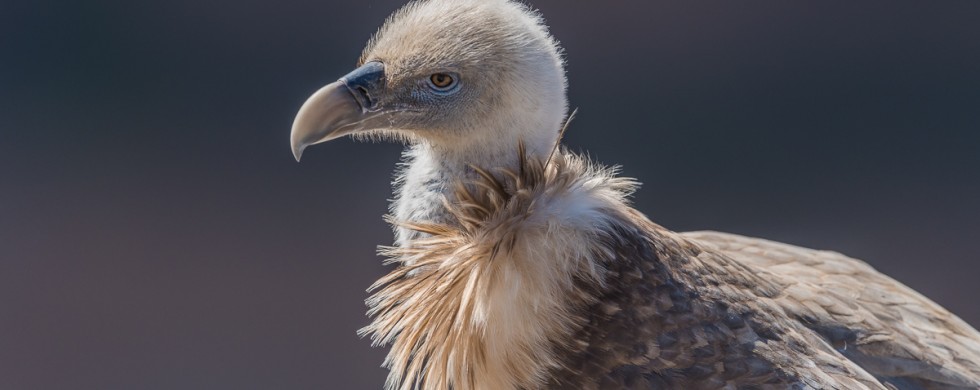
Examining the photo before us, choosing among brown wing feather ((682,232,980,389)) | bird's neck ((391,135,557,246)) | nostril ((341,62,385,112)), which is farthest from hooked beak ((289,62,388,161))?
brown wing feather ((682,232,980,389))

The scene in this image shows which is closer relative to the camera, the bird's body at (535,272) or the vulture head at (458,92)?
the bird's body at (535,272)

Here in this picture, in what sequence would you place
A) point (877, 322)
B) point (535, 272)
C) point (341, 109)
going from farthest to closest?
point (877, 322) → point (341, 109) → point (535, 272)

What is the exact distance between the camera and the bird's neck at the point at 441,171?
174 cm

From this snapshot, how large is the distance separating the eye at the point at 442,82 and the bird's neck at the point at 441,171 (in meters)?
0.10

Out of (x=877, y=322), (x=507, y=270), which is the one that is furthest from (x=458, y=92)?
(x=877, y=322)

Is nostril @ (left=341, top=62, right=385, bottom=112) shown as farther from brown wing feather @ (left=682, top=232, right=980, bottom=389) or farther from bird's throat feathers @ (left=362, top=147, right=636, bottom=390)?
brown wing feather @ (left=682, top=232, right=980, bottom=389)

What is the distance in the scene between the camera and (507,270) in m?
1.61

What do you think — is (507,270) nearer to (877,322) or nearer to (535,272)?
(535,272)

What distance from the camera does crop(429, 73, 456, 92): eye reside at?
1759 millimetres

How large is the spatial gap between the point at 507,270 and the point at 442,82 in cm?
36

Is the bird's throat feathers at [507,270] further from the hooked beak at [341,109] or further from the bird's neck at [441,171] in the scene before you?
the hooked beak at [341,109]

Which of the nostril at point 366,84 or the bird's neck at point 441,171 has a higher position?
the nostril at point 366,84

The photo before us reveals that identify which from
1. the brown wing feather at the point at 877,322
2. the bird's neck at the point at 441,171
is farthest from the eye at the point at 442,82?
the brown wing feather at the point at 877,322

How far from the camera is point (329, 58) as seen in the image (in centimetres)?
339
